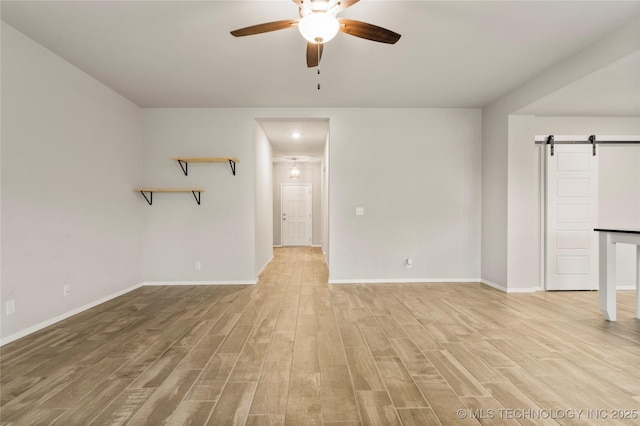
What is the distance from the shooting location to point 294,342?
102 inches

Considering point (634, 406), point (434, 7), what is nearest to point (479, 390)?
point (634, 406)

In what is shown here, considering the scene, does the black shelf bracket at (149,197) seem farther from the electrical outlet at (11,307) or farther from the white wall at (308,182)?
the white wall at (308,182)

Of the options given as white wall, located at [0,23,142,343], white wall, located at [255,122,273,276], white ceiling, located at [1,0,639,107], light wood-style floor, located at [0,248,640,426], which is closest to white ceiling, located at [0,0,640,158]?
white ceiling, located at [1,0,639,107]

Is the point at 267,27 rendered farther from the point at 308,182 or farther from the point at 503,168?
the point at 308,182

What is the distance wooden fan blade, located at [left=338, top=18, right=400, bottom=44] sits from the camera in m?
2.12

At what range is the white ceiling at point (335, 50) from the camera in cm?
243

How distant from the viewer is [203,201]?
15.6 ft

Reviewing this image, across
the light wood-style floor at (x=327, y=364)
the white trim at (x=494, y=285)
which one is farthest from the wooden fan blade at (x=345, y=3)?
the white trim at (x=494, y=285)

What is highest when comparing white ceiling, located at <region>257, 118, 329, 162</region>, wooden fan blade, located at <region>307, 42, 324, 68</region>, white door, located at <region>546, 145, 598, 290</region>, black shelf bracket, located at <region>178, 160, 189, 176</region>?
white ceiling, located at <region>257, 118, 329, 162</region>

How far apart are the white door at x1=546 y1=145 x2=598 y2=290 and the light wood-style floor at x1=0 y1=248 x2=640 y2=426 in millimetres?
723

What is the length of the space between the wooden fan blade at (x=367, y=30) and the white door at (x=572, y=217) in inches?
141

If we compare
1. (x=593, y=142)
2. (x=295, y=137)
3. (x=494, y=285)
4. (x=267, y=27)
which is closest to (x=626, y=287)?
(x=494, y=285)

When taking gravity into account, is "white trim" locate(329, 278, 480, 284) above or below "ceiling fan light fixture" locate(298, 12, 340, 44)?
below

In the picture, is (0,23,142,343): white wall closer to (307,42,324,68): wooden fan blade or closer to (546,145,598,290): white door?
(307,42,324,68): wooden fan blade
